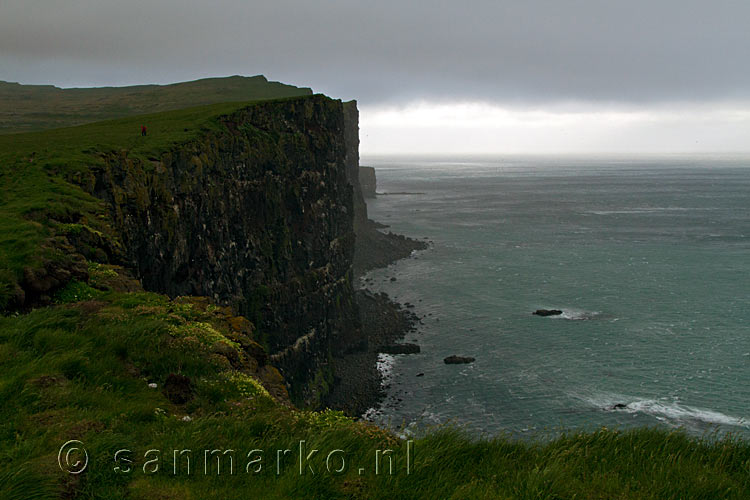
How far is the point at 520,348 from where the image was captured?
52000mm

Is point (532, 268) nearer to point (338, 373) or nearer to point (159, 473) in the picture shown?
point (338, 373)

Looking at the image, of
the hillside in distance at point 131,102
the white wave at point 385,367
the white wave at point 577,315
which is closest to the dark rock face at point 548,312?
the white wave at point 577,315

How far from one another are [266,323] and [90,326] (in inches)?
1200

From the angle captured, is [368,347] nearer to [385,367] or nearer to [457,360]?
[385,367]

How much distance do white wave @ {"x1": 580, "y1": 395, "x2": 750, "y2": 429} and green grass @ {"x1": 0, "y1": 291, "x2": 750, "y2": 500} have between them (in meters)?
33.0

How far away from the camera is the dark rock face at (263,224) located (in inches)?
1125

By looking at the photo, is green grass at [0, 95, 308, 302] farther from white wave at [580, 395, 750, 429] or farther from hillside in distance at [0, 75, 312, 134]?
white wave at [580, 395, 750, 429]

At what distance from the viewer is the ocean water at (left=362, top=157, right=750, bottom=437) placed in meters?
40.0

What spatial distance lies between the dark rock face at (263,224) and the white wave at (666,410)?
23.5 m

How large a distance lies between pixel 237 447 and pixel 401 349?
46.9 m

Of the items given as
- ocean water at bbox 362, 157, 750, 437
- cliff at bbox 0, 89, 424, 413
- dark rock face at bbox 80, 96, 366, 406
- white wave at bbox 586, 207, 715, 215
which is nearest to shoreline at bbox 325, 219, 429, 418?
cliff at bbox 0, 89, 424, 413

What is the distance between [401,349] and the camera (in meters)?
54.3

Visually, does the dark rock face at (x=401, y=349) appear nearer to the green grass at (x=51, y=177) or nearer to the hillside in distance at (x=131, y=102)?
the green grass at (x=51, y=177)

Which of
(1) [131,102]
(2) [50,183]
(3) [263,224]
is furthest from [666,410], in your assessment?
(1) [131,102]
